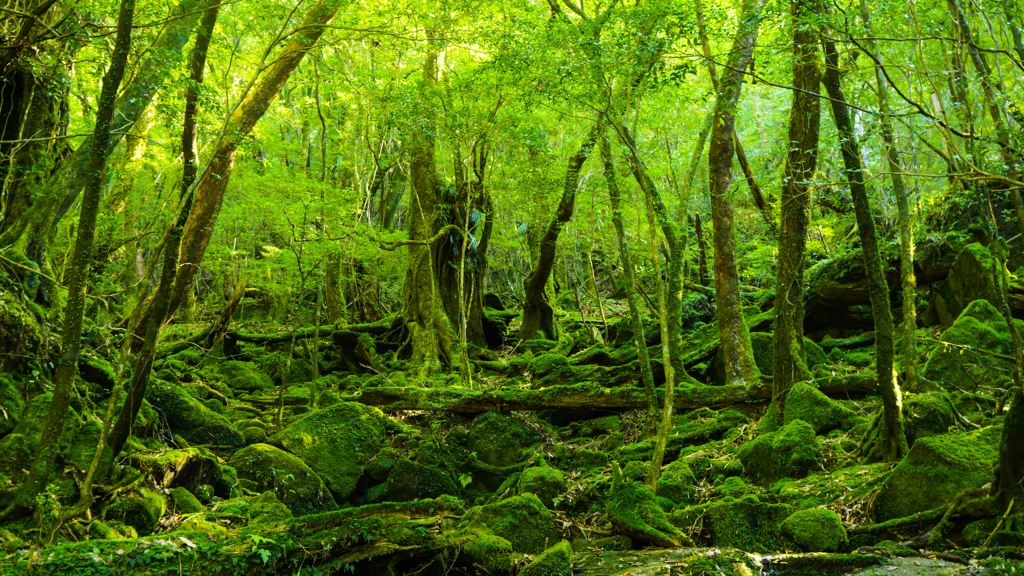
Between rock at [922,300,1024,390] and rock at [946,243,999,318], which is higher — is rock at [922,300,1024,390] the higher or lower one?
the lower one

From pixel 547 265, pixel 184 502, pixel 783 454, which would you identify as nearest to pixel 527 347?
pixel 547 265

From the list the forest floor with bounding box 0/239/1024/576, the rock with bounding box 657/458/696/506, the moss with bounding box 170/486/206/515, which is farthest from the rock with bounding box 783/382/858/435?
the moss with bounding box 170/486/206/515

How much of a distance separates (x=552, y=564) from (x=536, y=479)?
2691mm

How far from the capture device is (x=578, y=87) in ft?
31.8

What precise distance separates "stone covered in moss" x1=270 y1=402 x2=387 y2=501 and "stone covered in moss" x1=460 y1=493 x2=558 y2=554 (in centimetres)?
283

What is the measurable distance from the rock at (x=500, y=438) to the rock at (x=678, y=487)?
264 cm

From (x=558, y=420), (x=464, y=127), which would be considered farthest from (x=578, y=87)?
(x=558, y=420)

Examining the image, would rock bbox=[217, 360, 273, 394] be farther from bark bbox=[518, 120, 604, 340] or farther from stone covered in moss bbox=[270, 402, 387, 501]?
bark bbox=[518, 120, 604, 340]

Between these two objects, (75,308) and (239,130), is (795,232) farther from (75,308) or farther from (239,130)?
(239,130)

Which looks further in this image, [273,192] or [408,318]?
[273,192]

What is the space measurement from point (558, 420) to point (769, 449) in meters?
4.59

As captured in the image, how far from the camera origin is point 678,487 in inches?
291

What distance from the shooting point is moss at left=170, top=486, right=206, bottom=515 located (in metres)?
6.42

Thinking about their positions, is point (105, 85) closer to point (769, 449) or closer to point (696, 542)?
point (696, 542)
